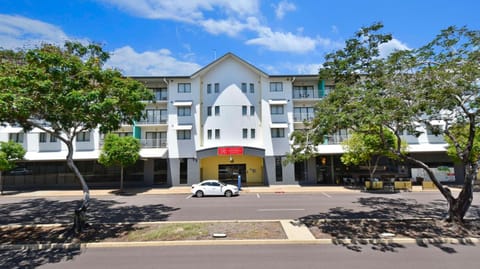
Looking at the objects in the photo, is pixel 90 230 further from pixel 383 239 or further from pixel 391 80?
pixel 391 80

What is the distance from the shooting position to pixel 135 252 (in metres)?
7.45

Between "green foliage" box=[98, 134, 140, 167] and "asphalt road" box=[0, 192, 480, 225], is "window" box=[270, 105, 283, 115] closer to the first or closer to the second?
"asphalt road" box=[0, 192, 480, 225]

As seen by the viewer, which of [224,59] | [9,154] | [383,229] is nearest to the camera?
[383,229]

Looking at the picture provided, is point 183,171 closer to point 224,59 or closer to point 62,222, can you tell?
point 224,59

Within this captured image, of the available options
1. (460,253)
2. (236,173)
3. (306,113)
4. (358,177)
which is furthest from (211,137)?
(460,253)

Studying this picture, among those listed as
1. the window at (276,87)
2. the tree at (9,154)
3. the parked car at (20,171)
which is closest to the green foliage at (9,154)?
the tree at (9,154)

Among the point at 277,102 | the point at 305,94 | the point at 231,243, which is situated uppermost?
the point at 305,94

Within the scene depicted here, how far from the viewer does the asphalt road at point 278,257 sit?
6.46m

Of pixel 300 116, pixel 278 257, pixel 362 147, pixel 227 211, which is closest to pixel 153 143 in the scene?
pixel 300 116

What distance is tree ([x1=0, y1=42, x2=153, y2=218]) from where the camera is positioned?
26.2ft

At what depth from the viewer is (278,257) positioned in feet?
22.8

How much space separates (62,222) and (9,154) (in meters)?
16.7

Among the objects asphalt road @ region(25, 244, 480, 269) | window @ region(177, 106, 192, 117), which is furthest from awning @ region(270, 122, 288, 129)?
asphalt road @ region(25, 244, 480, 269)

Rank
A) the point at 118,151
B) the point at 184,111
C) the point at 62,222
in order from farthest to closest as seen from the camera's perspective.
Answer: the point at 184,111
the point at 118,151
the point at 62,222
